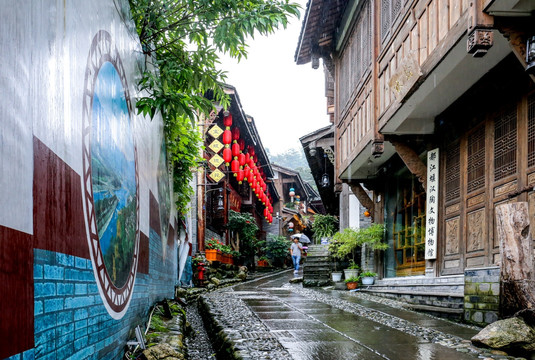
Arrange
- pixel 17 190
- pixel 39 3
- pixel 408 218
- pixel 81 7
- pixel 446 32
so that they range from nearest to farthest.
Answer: pixel 17 190 → pixel 39 3 → pixel 81 7 → pixel 446 32 → pixel 408 218

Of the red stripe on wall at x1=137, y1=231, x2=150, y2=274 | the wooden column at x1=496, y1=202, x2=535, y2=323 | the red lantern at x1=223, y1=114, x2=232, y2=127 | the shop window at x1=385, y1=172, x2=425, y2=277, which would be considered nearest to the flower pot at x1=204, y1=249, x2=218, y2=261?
the red lantern at x1=223, y1=114, x2=232, y2=127

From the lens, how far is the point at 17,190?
2193 millimetres

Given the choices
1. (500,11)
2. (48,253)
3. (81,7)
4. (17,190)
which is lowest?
(48,253)

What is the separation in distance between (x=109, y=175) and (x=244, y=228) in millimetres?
22783

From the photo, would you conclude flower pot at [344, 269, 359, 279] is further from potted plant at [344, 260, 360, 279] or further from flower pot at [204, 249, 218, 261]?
flower pot at [204, 249, 218, 261]

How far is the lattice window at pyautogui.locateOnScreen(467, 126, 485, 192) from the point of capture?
860 centimetres

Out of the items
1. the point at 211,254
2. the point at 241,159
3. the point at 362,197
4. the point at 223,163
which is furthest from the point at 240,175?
the point at 362,197

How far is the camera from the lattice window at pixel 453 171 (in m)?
9.51

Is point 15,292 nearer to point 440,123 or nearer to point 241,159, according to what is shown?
point 440,123

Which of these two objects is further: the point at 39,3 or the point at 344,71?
the point at 344,71

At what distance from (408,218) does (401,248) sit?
86 centimetres

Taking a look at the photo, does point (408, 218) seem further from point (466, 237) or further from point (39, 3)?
point (39, 3)

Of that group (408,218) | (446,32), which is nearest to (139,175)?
(446,32)

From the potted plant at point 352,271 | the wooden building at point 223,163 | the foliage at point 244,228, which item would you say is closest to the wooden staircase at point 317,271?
the potted plant at point 352,271
